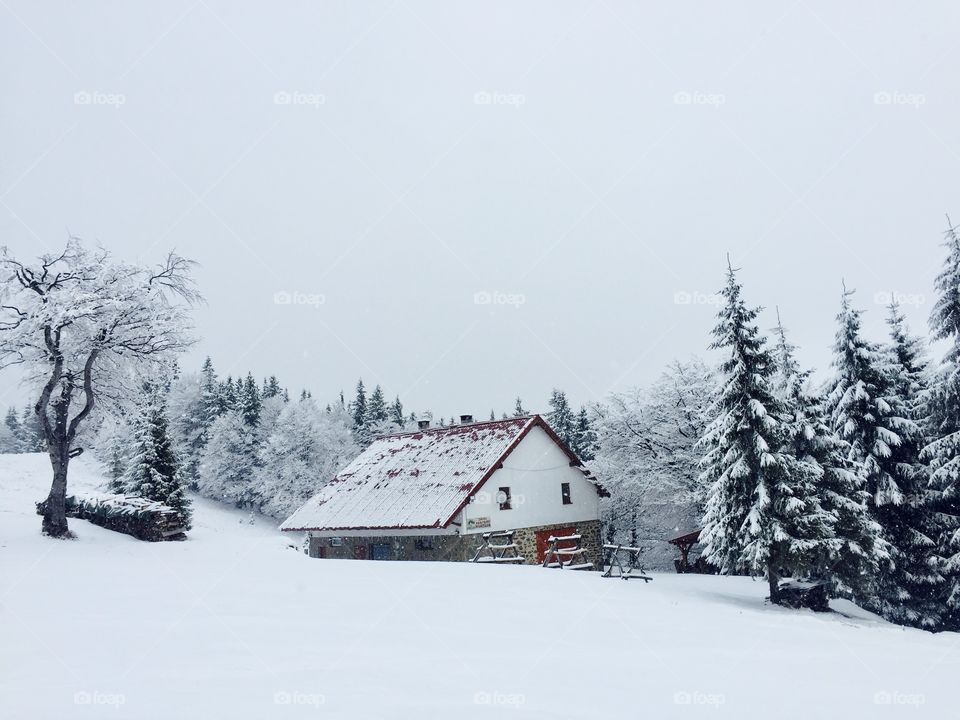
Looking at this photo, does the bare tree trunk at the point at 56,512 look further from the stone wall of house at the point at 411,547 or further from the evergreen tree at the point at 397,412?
the evergreen tree at the point at 397,412

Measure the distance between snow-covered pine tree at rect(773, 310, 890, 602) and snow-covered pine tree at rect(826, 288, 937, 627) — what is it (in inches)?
37.6

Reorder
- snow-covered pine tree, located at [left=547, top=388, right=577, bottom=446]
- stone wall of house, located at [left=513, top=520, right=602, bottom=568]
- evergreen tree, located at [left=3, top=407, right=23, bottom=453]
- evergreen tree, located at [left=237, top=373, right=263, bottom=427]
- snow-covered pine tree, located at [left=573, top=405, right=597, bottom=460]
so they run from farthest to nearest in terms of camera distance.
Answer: evergreen tree, located at [left=3, top=407, right=23, bottom=453] → evergreen tree, located at [left=237, top=373, right=263, bottom=427] → snow-covered pine tree, located at [left=547, top=388, right=577, bottom=446] → snow-covered pine tree, located at [left=573, top=405, right=597, bottom=460] → stone wall of house, located at [left=513, top=520, right=602, bottom=568]

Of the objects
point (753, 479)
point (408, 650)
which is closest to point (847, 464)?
point (753, 479)

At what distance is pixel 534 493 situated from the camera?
3212cm

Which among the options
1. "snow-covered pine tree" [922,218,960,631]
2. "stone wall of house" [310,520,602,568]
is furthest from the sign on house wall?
"snow-covered pine tree" [922,218,960,631]

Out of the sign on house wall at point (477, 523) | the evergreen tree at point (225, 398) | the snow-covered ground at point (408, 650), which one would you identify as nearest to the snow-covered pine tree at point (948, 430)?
the snow-covered ground at point (408, 650)

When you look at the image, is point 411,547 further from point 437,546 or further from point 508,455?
point 508,455

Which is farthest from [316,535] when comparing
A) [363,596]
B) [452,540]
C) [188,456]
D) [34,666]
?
[188,456]

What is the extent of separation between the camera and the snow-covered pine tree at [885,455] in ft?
76.7

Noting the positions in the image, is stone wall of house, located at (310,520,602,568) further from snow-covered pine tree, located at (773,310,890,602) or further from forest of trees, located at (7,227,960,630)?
snow-covered pine tree, located at (773,310,890,602)

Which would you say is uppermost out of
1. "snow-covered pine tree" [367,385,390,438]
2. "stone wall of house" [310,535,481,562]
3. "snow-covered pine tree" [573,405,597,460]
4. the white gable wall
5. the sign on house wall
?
"snow-covered pine tree" [367,385,390,438]

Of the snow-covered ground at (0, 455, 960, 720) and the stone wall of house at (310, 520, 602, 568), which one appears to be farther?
the stone wall of house at (310, 520, 602, 568)

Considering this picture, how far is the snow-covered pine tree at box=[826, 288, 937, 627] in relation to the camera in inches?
921

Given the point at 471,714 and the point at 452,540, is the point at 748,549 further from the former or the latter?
the point at 471,714
